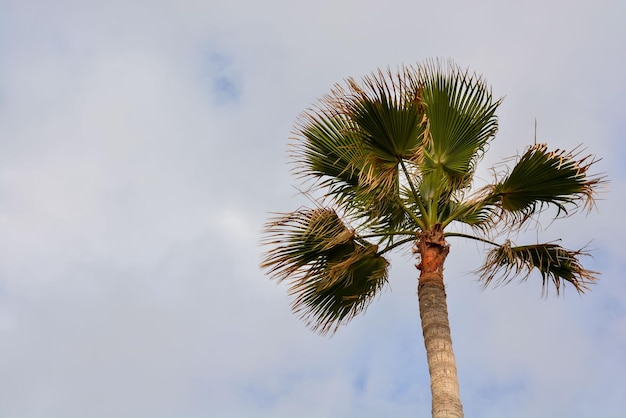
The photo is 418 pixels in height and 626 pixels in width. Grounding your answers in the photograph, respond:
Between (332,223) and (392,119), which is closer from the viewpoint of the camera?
(392,119)

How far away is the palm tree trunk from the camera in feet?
25.5

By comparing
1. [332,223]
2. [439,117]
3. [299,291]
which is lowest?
[299,291]

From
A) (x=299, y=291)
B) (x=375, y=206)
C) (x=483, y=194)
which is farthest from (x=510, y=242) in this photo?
(x=299, y=291)

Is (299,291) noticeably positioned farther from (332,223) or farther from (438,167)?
(438,167)

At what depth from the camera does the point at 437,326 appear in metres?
8.38

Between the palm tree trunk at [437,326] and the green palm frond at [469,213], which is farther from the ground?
the green palm frond at [469,213]

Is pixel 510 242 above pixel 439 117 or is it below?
below

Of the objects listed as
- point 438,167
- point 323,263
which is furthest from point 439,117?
point 323,263

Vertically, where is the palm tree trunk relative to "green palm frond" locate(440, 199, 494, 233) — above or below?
below

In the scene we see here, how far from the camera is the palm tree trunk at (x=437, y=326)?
7.77 meters

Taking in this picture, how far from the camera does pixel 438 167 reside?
9.59 metres

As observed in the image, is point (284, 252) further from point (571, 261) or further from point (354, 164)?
point (571, 261)

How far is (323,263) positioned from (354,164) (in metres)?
1.21

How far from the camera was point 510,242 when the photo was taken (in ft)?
31.2
